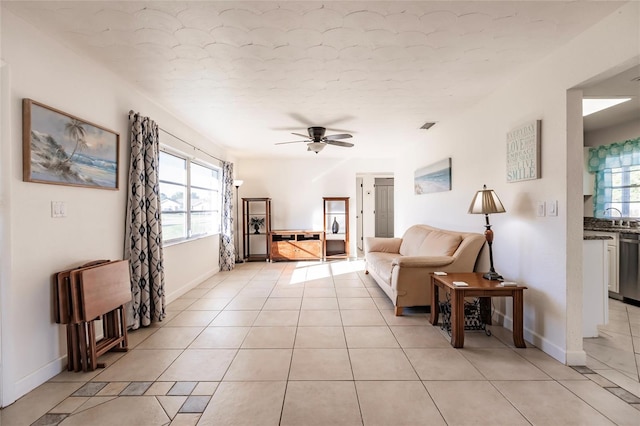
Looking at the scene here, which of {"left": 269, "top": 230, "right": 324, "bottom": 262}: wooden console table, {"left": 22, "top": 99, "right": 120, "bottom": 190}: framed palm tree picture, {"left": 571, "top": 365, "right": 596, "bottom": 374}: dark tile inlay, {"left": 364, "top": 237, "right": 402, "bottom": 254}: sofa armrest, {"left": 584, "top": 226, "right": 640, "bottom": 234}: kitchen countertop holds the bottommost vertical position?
{"left": 571, "top": 365, "right": 596, "bottom": 374}: dark tile inlay

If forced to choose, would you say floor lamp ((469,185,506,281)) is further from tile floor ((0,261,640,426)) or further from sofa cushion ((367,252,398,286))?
sofa cushion ((367,252,398,286))

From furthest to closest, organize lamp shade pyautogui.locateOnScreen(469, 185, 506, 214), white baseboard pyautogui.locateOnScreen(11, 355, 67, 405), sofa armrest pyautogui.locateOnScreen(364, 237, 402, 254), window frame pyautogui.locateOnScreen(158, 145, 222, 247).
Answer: sofa armrest pyautogui.locateOnScreen(364, 237, 402, 254) < window frame pyautogui.locateOnScreen(158, 145, 222, 247) < lamp shade pyautogui.locateOnScreen(469, 185, 506, 214) < white baseboard pyautogui.locateOnScreen(11, 355, 67, 405)

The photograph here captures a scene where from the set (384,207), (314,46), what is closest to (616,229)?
(314,46)

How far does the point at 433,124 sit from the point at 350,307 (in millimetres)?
2839

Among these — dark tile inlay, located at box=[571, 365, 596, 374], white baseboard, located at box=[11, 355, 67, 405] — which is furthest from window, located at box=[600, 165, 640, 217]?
white baseboard, located at box=[11, 355, 67, 405]

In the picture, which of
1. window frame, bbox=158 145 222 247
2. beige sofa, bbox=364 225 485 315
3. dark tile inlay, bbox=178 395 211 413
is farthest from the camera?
window frame, bbox=158 145 222 247

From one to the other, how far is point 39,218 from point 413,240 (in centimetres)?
415

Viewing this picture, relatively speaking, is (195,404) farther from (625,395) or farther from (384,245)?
(384,245)

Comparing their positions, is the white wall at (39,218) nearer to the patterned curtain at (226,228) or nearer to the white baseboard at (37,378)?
the white baseboard at (37,378)

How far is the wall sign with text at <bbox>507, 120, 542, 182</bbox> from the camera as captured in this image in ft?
7.95

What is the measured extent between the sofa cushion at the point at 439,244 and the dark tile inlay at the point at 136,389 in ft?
9.87

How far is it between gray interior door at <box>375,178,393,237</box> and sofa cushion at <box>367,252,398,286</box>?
12.7 feet

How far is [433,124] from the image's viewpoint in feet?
14.0

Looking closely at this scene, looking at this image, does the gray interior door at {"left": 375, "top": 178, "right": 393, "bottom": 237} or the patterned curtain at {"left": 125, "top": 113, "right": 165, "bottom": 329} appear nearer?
the patterned curtain at {"left": 125, "top": 113, "right": 165, "bottom": 329}
